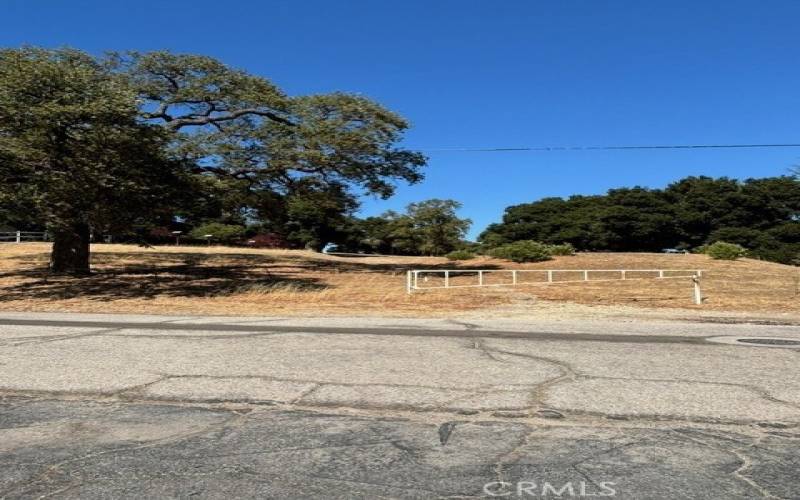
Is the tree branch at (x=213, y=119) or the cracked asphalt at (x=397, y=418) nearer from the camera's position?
the cracked asphalt at (x=397, y=418)

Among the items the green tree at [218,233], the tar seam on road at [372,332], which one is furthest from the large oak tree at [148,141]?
the green tree at [218,233]

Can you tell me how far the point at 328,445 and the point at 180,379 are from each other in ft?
9.11

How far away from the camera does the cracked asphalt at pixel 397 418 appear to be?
376 centimetres

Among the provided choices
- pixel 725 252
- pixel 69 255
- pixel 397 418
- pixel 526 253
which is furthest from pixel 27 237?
pixel 397 418

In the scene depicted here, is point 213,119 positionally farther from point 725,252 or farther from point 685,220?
point 685,220

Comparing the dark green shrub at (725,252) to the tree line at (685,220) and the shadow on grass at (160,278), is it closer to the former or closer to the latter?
the shadow on grass at (160,278)

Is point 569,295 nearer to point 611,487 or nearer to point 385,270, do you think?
point 385,270

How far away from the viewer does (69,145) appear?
17062mm

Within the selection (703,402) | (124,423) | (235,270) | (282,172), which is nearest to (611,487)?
(703,402)

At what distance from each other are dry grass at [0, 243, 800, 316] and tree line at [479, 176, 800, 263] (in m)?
44.6
